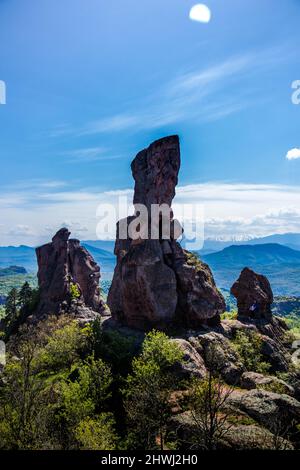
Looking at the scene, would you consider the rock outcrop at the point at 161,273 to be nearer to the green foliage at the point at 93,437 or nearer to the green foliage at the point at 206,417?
the green foliage at the point at 206,417

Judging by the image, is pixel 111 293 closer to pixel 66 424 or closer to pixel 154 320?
pixel 154 320

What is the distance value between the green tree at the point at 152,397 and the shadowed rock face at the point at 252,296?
144 feet

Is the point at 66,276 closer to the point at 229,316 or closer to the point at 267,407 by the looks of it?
the point at 229,316

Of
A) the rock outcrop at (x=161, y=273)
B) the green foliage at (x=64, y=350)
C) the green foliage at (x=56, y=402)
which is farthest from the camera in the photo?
the rock outcrop at (x=161, y=273)

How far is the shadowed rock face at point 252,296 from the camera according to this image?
290ft

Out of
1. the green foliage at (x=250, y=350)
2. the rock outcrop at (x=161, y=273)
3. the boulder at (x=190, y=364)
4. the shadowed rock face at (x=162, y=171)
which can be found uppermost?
the shadowed rock face at (x=162, y=171)

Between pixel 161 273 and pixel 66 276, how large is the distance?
181ft

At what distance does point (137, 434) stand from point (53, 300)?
7434 cm

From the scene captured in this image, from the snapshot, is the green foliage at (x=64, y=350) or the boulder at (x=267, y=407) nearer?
the boulder at (x=267, y=407)

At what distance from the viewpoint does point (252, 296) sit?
88875mm

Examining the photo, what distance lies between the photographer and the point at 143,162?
85.9 meters

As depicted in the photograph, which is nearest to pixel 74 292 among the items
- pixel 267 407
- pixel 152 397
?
pixel 152 397

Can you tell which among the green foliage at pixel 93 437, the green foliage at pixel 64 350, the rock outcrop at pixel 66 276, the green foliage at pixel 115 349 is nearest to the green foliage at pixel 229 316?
the green foliage at pixel 115 349

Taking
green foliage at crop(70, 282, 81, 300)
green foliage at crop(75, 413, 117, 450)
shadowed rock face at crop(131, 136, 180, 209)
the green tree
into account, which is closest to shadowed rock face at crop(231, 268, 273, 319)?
shadowed rock face at crop(131, 136, 180, 209)
